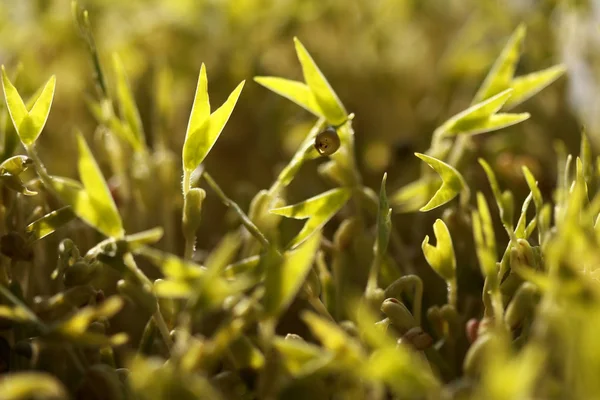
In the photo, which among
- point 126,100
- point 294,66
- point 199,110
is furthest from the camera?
point 294,66

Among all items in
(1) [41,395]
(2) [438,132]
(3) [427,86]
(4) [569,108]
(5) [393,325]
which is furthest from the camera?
(3) [427,86]

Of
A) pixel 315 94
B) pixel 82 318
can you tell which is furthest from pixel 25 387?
pixel 315 94

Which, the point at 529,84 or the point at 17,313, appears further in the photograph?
the point at 529,84

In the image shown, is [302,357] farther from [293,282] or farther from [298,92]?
[298,92]

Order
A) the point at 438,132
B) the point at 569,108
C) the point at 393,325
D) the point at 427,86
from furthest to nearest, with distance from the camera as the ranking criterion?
the point at 427,86 → the point at 569,108 → the point at 438,132 → the point at 393,325

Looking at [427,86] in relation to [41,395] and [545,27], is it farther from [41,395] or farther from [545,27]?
[41,395]

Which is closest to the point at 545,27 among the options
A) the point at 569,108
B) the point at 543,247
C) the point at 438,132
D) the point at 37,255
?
the point at 569,108

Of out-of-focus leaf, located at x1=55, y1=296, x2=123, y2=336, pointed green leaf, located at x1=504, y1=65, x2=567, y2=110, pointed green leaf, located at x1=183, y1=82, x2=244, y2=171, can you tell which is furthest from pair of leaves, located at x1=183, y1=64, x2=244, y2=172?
pointed green leaf, located at x1=504, y1=65, x2=567, y2=110

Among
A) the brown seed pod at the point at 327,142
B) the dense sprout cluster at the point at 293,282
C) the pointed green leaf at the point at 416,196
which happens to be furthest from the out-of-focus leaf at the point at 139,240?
the pointed green leaf at the point at 416,196
